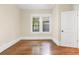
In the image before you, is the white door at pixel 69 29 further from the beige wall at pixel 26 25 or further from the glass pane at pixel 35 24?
the glass pane at pixel 35 24

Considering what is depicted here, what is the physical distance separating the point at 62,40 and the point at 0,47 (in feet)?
9.06

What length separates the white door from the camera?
506cm

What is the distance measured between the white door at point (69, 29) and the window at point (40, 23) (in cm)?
292

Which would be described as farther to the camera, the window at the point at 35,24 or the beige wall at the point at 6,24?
the window at the point at 35,24

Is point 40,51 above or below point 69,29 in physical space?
below

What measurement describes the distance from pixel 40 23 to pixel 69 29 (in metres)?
3.35

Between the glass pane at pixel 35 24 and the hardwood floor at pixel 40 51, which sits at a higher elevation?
the glass pane at pixel 35 24

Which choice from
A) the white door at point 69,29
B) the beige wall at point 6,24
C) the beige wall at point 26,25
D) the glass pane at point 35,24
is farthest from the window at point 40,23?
the white door at point 69,29

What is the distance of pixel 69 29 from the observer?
5.20 meters

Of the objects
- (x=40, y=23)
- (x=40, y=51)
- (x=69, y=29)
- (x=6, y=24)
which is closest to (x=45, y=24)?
(x=40, y=23)

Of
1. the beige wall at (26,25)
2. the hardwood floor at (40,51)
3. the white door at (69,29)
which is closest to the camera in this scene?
the hardwood floor at (40,51)

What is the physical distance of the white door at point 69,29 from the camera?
5.06 m

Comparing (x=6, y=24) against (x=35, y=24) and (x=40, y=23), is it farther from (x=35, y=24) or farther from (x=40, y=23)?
(x=40, y=23)
